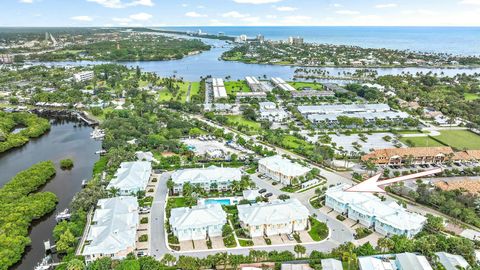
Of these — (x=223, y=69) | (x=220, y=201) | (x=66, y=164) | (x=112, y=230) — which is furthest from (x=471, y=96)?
(x=66, y=164)

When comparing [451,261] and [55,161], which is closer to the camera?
[451,261]

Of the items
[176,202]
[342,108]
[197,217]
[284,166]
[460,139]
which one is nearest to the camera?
[197,217]

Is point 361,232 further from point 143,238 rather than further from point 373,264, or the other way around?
point 143,238

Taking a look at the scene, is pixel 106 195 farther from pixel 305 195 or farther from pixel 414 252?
pixel 414 252

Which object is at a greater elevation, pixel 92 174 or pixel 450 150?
pixel 450 150

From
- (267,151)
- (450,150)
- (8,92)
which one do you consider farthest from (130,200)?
(8,92)

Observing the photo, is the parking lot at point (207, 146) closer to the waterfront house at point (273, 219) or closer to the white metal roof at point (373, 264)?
the waterfront house at point (273, 219)
